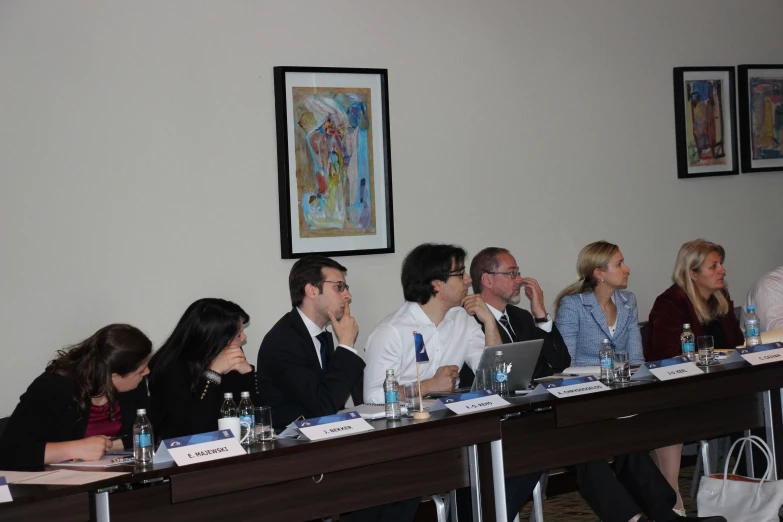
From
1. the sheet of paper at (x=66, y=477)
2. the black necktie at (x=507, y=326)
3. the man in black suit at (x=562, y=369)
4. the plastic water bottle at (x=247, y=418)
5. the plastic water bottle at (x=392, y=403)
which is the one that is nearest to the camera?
the sheet of paper at (x=66, y=477)

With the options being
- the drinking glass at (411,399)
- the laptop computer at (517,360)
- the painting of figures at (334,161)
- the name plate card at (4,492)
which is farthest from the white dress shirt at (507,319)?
the name plate card at (4,492)

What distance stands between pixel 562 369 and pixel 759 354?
914 mm

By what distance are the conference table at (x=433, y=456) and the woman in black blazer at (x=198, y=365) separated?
0.73 m

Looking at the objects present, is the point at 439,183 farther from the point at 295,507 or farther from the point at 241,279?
the point at 295,507

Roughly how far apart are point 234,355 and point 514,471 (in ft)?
3.67

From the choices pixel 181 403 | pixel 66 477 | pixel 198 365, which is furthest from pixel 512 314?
pixel 66 477

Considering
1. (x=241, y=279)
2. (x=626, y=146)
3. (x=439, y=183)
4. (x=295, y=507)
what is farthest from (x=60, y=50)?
(x=626, y=146)

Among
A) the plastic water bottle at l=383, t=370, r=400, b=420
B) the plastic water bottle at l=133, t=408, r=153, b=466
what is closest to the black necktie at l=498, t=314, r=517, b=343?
the plastic water bottle at l=383, t=370, r=400, b=420

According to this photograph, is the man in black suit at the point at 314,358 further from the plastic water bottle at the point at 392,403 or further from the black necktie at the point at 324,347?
the plastic water bottle at the point at 392,403

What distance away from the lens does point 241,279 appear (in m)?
4.82

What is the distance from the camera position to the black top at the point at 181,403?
12.4 ft

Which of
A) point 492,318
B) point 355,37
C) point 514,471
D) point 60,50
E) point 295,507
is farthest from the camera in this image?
point 355,37

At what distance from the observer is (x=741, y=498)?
13.2 ft

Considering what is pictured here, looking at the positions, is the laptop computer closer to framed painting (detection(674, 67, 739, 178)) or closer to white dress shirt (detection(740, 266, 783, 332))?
white dress shirt (detection(740, 266, 783, 332))
